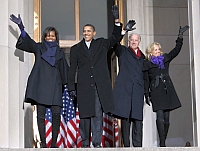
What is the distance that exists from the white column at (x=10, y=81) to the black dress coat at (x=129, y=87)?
5.72ft

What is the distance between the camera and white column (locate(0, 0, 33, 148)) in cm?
1238

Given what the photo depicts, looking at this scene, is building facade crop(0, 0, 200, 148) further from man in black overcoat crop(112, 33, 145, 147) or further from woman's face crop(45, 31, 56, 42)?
man in black overcoat crop(112, 33, 145, 147)

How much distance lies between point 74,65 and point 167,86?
67.9 inches

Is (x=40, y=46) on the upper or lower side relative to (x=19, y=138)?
upper

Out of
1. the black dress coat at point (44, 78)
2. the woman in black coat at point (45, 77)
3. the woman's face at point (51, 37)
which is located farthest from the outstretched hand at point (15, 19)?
the woman's face at point (51, 37)

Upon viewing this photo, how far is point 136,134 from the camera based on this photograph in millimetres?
12516

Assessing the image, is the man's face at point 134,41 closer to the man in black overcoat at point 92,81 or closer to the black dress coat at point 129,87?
the black dress coat at point 129,87

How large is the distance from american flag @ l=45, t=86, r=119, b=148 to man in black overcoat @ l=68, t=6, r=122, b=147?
4.75ft

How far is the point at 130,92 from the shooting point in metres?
12.7

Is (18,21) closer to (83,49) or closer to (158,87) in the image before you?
(83,49)

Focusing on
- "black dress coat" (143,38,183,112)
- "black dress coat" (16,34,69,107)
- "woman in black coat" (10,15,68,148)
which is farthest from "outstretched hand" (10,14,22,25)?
"black dress coat" (143,38,183,112)

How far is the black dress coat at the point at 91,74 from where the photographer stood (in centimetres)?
1227

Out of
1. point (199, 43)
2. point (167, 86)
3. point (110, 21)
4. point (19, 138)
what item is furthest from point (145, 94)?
point (110, 21)

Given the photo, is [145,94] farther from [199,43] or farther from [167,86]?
[199,43]
